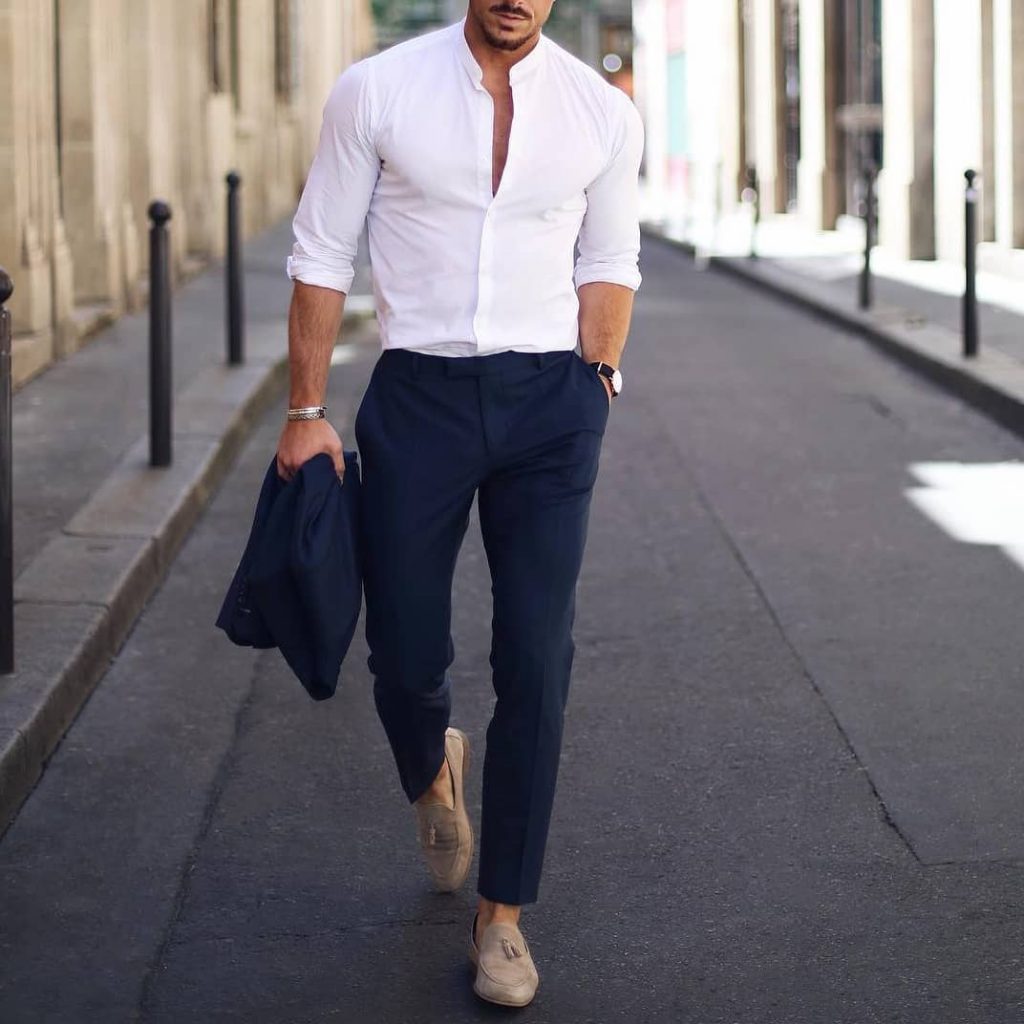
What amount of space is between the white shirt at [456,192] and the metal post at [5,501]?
1652 millimetres

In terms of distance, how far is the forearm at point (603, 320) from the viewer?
396 centimetres

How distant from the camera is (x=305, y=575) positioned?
3.78 m

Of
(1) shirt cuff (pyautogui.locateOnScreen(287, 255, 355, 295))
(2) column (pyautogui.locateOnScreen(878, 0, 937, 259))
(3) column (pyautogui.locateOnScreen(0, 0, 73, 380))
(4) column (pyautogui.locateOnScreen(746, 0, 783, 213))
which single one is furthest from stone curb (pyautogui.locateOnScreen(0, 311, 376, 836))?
(4) column (pyautogui.locateOnScreen(746, 0, 783, 213))

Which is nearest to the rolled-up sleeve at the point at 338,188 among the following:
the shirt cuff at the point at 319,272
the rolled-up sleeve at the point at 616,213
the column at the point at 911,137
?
the shirt cuff at the point at 319,272

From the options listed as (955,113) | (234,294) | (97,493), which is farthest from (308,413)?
(955,113)

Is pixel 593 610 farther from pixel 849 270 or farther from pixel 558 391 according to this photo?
pixel 849 270

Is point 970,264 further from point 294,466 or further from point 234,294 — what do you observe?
point 294,466

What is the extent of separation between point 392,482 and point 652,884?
107 centimetres

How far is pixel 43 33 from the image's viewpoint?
12.2 metres

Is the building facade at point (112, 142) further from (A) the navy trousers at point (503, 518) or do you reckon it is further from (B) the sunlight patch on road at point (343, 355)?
(A) the navy trousers at point (503, 518)

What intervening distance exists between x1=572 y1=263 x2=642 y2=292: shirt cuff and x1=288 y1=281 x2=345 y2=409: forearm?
0.46m

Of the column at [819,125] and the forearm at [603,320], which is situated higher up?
the column at [819,125]

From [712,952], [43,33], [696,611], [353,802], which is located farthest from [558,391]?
[43,33]

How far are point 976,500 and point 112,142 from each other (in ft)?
27.6
